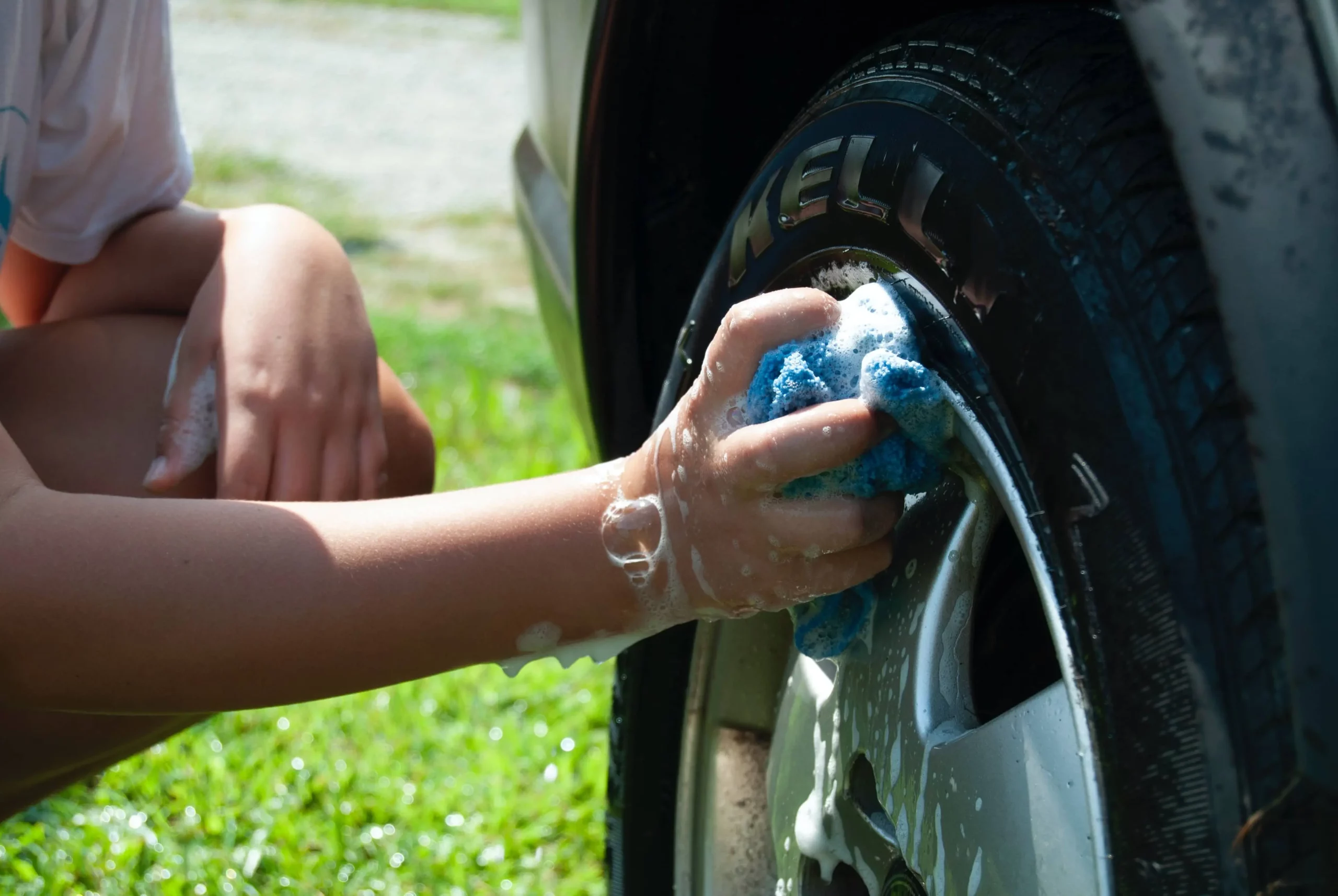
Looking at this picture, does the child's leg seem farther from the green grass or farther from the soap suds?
the soap suds

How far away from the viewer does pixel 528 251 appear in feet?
6.71

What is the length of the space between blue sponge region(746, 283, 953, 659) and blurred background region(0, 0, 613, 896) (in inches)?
47.7

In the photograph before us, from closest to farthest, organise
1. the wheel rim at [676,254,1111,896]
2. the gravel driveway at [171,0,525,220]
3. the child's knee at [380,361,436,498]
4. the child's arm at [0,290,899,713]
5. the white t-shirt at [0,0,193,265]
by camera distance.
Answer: the wheel rim at [676,254,1111,896] → the child's arm at [0,290,899,713] → the white t-shirt at [0,0,193,265] → the child's knee at [380,361,436,498] → the gravel driveway at [171,0,525,220]

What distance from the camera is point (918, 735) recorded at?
1.02 meters

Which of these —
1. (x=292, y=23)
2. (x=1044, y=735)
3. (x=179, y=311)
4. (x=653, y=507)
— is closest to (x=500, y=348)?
(x=179, y=311)

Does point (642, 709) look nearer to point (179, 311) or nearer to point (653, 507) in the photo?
point (653, 507)

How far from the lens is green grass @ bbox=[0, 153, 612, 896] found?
1.98 meters

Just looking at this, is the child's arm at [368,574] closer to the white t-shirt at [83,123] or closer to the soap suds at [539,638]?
the soap suds at [539,638]

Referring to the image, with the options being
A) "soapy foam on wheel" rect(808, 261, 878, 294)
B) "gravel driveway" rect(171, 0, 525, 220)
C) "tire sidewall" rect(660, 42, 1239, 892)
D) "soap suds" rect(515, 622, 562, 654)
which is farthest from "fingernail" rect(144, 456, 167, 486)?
"gravel driveway" rect(171, 0, 525, 220)

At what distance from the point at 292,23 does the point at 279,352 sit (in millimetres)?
7646

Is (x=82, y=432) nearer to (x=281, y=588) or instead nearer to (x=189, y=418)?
(x=189, y=418)

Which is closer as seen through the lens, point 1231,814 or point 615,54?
point 1231,814

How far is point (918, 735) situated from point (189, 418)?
856 mm

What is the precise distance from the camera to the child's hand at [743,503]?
37.4 inches
